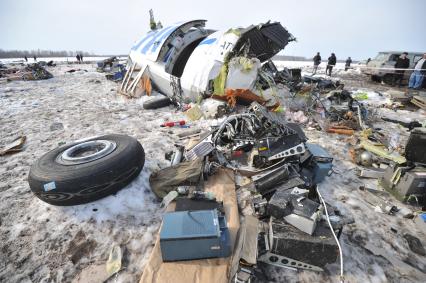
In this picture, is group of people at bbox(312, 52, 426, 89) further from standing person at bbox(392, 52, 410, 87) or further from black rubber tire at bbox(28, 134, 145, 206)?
black rubber tire at bbox(28, 134, 145, 206)

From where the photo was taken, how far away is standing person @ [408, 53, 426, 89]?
37.3 ft

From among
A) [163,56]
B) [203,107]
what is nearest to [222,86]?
[203,107]

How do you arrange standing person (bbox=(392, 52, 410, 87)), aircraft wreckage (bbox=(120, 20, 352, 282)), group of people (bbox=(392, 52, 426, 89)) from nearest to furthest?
aircraft wreckage (bbox=(120, 20, 352, 282)), group of people (bbox=(392, 52, 426, 89)), standing person (bbox=(392, 52, 410, 87))

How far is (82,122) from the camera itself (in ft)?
22.4

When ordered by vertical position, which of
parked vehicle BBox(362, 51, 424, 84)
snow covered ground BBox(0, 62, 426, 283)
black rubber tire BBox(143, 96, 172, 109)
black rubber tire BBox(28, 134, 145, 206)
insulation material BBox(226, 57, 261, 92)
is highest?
parked vehicle BBox(362, 51, 424, 84)

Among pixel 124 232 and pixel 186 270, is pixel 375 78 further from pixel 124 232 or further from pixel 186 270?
pixel 124 232

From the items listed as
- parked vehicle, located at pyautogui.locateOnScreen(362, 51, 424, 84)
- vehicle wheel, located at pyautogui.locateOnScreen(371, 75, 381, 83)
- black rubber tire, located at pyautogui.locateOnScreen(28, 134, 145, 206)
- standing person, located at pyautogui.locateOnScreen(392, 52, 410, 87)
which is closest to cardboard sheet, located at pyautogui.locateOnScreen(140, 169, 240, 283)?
black rubber tire, located at pyautogui.locateOnScreen(28, 134, 145, 206)

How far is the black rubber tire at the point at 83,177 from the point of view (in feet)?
9.92

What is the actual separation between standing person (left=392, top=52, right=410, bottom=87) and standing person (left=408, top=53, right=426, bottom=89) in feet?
3.08

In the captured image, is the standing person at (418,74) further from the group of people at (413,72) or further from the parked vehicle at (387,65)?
the parked vehicle at (387,65)

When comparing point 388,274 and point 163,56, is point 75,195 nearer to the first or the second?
point 388,274

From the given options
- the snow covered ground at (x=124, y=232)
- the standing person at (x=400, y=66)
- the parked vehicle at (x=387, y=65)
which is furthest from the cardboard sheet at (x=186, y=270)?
the parked vehicle at (x=387, y=65)

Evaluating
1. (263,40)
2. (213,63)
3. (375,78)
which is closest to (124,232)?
(213,63)

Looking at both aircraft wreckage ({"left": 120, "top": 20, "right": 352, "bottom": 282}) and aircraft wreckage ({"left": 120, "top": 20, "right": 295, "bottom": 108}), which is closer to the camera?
aircraft wreckage ({"left": 120, "top": 20, "right": 352, "bottom": 282})
